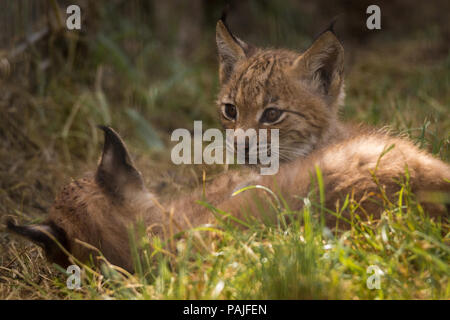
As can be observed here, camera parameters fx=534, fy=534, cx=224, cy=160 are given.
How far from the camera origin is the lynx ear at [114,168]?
9.80 feet

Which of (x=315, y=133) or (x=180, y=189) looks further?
(x=180, y=189)

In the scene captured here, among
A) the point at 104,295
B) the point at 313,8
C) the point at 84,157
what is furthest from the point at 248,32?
the point at 104,295

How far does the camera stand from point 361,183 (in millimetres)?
2863

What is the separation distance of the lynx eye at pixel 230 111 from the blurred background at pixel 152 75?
0.95 metres

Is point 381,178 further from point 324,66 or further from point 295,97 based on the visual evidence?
point 324,66

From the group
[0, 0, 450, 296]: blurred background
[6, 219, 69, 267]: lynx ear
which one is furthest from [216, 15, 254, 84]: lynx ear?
[6, 219, 69, 267]: lynx ear

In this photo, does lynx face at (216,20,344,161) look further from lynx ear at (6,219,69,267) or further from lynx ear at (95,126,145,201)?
lynx ear at (6,219,69,267)

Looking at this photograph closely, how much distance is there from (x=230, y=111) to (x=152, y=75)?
3910 millimetres

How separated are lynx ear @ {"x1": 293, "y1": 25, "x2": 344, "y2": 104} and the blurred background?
736 mm

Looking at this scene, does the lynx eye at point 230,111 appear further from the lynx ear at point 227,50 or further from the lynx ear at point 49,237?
the lynx ear at point 49,237

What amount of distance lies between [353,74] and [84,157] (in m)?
4.26

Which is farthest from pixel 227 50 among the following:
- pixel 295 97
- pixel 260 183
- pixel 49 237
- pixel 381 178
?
pixel 49 237

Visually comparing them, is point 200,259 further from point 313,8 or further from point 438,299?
point 313,8

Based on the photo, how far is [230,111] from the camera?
400cm
